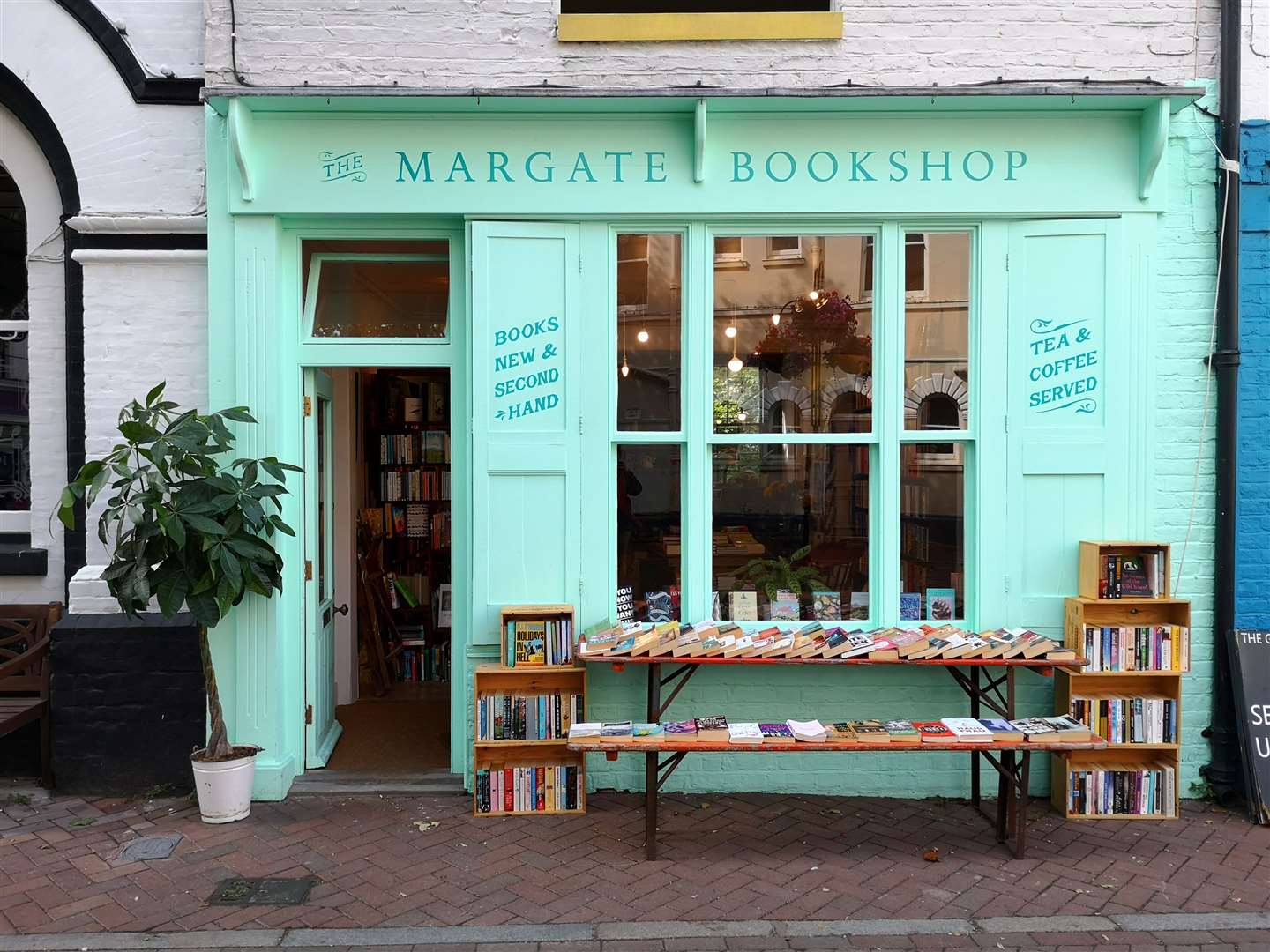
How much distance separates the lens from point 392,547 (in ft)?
28.1

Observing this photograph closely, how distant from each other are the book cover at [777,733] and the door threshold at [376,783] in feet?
6.43

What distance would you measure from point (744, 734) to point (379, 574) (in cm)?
439

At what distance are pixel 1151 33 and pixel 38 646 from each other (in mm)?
7545

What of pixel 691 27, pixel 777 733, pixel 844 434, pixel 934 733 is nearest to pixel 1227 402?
pixel 844 434

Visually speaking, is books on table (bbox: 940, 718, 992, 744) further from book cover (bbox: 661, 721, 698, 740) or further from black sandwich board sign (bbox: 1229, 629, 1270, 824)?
black sandwich board sign (bbox: 1229, 629, 1270, 824)

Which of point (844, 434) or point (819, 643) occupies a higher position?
point (844, 434)

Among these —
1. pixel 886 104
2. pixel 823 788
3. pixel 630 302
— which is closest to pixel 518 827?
pixel 823 788

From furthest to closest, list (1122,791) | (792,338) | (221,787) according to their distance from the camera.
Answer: (792,338) → (1122,791) → (221,787)

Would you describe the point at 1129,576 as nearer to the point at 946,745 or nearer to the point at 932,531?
the point at 932,531

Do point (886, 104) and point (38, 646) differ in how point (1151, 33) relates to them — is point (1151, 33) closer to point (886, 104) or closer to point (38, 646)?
point (886, 104)

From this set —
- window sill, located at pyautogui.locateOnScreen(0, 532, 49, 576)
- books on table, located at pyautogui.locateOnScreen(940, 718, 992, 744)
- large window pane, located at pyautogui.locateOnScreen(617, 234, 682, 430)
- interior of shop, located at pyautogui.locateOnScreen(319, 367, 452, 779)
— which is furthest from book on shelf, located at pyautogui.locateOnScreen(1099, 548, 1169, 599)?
window sill, located at pyautogui.locateOnScreen(0, 532, 49, 576)

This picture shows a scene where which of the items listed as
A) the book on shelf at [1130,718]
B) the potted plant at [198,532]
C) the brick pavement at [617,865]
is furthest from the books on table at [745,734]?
the potted plant at [198,532]

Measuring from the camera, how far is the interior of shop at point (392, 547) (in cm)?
732

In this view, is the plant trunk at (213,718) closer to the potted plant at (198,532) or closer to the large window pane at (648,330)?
the potted plant at (198,532)
